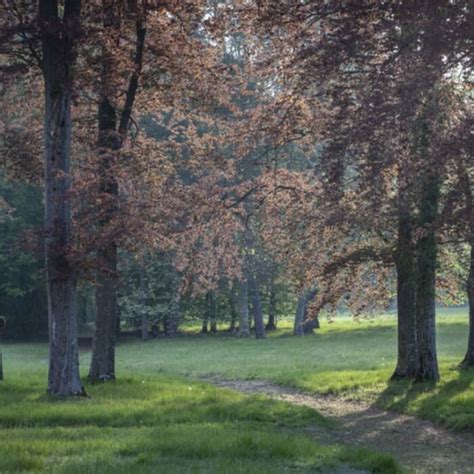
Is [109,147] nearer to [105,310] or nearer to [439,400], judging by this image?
[105,310]

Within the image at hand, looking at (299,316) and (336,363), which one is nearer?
(336,363)

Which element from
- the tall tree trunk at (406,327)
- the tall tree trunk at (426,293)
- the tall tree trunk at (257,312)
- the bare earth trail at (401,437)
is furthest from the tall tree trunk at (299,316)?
the bare earth trail at (401,437)

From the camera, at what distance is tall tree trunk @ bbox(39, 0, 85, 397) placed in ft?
43.5

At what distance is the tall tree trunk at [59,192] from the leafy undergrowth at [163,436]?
683mm

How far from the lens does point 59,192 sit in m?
13.7

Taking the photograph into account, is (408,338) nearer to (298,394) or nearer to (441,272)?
(441,272)

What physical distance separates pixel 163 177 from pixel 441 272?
6.83m

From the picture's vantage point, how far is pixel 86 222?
13.5 m

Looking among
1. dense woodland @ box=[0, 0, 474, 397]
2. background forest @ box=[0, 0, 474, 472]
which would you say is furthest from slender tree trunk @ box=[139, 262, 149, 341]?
dense woodland @ box=[0, 0, 474, 397]

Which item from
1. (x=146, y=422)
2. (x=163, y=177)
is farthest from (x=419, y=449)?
(x=163, y=177)

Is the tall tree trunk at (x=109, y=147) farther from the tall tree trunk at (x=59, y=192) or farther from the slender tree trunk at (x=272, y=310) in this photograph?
the slender tree trunk at (x=272, y=310)

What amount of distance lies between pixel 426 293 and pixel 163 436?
27.2ft

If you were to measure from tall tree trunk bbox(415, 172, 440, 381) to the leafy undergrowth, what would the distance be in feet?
13.9

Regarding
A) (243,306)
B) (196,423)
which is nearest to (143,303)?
(243,306)
